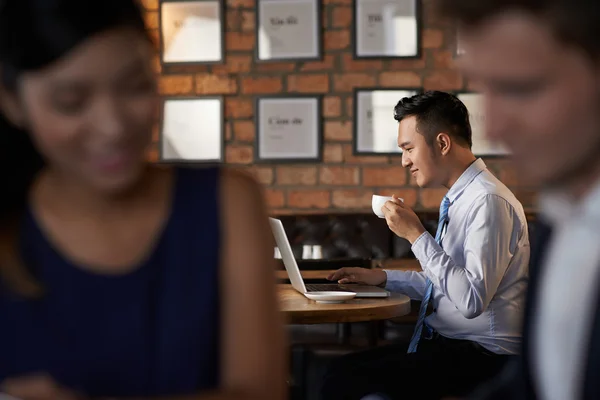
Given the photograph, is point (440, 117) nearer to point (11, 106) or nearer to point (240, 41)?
point (11, 106)

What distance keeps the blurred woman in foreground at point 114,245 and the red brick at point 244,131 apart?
12.2 ft

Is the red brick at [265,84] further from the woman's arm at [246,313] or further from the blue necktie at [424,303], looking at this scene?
the woman's arm at [246,313]

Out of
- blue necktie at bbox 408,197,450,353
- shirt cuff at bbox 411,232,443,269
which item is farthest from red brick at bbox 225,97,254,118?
shirt cuff at bbox 411,232,443,269

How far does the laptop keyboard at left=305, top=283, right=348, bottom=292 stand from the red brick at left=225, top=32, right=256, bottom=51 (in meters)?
2.35

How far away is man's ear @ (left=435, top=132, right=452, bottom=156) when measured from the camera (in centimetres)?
275

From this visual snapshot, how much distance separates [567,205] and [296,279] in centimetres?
167

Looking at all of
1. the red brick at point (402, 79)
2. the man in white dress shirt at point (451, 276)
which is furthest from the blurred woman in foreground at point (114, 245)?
the red brick at point (402, 79)

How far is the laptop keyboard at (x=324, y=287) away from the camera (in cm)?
247

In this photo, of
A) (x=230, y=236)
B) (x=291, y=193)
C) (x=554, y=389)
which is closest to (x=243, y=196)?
(x=230, y=236)

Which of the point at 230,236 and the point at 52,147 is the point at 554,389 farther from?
the point at 52,147

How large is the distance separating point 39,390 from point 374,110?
12.7 feet

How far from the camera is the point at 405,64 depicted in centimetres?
459

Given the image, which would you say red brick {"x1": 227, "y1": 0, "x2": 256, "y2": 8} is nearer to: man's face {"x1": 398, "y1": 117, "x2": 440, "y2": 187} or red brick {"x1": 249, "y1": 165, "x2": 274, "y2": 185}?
red brick {"x1": 249, "y1": 165, "x2": 274, "y2": 185}

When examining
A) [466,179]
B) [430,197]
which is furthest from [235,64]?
Result: [466,179]
